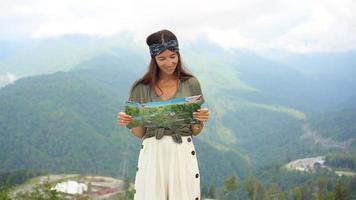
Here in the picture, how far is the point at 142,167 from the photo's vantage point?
3.91 metres

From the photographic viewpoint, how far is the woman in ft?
12.5

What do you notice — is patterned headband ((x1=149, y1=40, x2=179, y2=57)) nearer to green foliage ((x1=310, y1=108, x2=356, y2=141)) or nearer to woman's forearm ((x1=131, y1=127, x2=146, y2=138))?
woman's forearm ((x1=131, y1=127, x2=146, y2=138))

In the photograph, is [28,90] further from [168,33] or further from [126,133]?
[168,33]

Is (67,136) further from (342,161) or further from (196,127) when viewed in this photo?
(196,127)

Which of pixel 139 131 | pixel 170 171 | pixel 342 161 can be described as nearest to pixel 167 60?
pixel 139 131

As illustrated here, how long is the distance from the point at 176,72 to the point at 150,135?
0.58 meters

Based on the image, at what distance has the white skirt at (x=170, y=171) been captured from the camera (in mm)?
3801

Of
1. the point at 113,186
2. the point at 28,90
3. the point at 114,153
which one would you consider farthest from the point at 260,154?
the point at 113,186

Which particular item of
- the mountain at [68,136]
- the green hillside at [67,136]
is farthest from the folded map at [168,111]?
the mountain at [68,136]

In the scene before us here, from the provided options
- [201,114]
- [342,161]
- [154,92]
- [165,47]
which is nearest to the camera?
[201,114]

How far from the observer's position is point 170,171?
381 centimetres

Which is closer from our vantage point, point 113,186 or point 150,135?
point 150,135

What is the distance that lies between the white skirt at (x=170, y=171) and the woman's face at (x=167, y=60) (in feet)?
1.89

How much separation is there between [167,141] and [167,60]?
0.66 m
